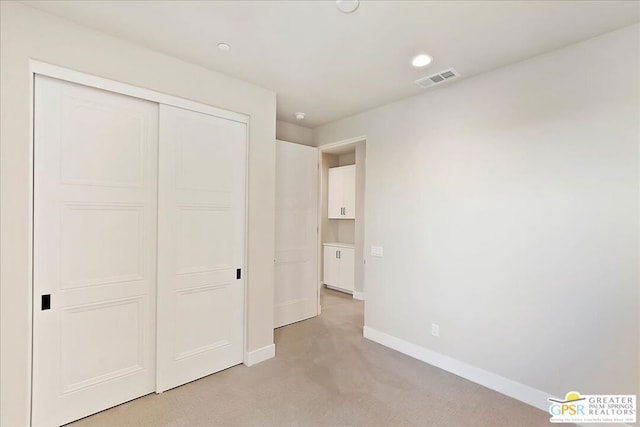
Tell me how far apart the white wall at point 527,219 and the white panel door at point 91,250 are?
8.36 feet

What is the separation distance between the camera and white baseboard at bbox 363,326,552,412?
91.9 inches

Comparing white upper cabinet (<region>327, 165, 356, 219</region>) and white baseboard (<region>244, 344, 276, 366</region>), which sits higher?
white upper cabinet (<region>327, 165, 356, 219</region>)

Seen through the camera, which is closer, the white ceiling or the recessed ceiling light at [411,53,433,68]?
the white ceiling

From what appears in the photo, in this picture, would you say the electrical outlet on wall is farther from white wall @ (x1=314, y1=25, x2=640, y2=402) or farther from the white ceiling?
the white ceiling

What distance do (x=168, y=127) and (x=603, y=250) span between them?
3.50 meters

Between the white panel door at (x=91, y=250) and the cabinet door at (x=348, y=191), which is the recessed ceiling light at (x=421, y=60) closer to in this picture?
the white panel door at (x=91, y=250)

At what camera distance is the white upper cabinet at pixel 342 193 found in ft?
18.2

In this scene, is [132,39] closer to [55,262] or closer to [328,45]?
[328,45]

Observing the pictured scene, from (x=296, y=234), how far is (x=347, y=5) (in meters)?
2.85

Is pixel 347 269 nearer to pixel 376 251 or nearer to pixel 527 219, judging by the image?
pixel 376 251

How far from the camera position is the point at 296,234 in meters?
4.11

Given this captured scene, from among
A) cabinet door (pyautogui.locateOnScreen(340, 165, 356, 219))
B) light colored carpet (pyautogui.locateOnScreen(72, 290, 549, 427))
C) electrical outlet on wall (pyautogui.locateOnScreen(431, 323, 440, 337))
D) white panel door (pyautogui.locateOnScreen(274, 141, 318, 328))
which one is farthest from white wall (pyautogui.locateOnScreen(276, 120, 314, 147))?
electrical outlet on wall (pyautogui.locateOnScreen(431, 323, 440, 337))

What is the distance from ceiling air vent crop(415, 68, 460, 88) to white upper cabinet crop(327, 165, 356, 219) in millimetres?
2686

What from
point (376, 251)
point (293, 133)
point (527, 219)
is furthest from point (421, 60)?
point (293, 133)
